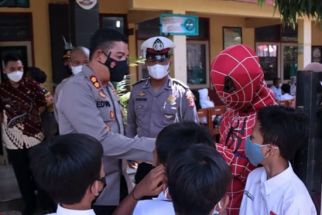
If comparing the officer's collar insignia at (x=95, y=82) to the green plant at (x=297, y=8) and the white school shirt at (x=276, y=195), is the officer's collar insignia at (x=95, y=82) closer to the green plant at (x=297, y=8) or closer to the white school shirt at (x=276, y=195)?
the white school shirt at (x=276, y=195)

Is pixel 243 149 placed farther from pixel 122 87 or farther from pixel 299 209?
pixel 122 87

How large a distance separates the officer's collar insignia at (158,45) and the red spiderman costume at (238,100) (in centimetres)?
126

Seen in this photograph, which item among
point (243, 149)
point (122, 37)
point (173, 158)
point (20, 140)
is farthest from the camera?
point (20, 140)

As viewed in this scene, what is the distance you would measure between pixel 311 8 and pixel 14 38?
5.70m

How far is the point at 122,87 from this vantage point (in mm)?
5477

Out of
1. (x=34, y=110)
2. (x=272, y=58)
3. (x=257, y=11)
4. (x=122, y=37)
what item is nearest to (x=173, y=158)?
(x=122, y=37)

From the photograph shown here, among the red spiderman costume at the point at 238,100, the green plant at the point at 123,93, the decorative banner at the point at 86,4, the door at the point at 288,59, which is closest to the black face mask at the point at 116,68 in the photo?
the red spiderman costume at the point at 238,100

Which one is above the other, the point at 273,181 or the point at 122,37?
the point at 122,37

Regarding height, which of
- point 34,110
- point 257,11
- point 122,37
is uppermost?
point 257,11

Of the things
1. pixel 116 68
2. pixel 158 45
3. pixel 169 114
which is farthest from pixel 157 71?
pixel 116 68

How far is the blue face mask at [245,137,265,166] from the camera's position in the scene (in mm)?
2139

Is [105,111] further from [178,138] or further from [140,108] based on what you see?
[140,108]

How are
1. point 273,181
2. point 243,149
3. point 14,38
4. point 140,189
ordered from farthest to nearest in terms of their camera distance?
point 14,38 < point 243,149 < point 273,181 < point 140,189

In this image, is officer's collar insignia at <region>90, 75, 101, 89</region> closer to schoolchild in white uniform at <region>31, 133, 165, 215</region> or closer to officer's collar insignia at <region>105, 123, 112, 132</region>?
officer's collar insignia at <region>105, 123, 112, 132</region>
